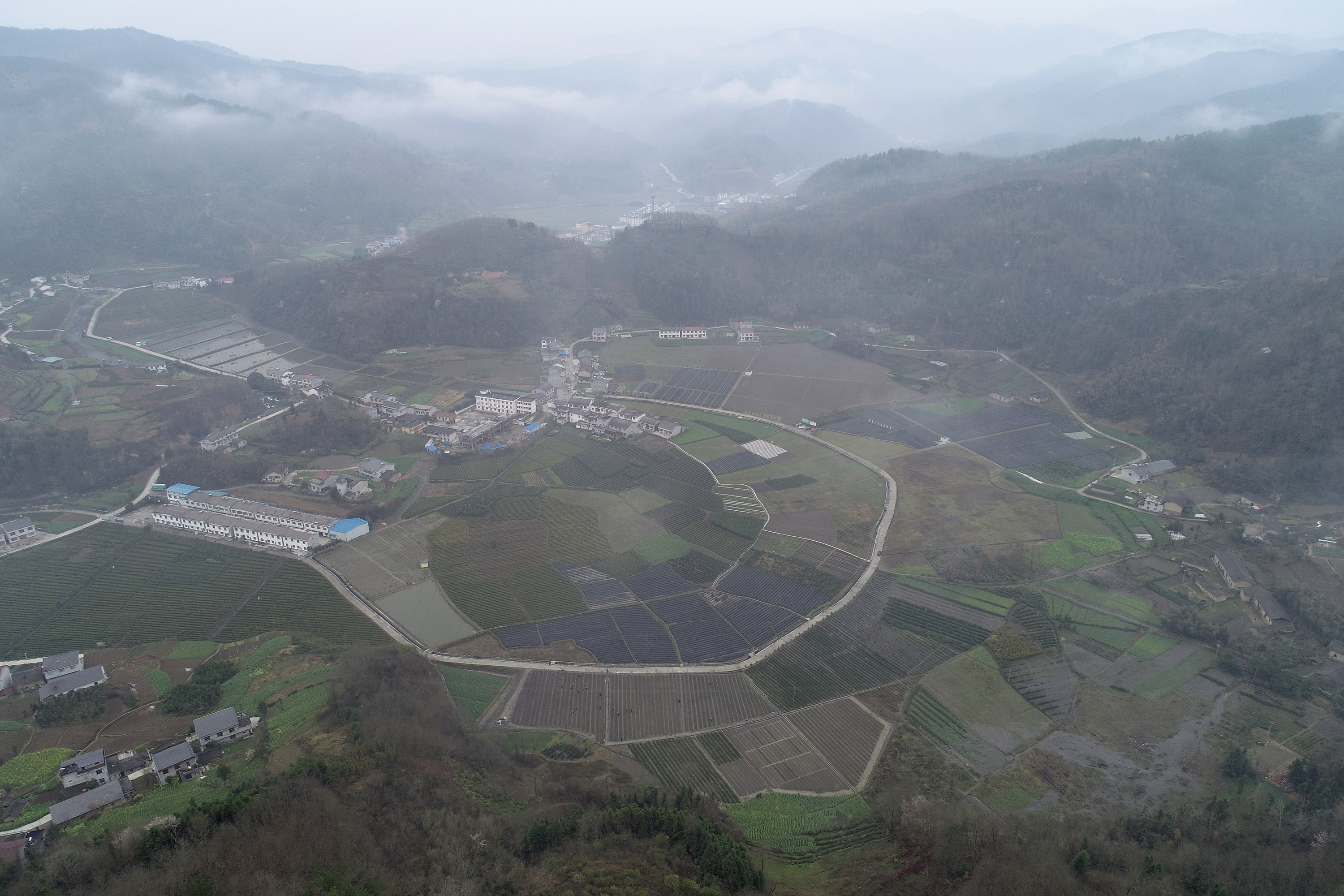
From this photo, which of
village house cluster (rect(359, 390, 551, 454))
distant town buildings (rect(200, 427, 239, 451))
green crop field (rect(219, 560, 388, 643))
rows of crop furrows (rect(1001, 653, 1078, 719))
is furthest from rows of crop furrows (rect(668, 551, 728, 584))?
distant town buildings (rect(200, 427, 239, 451))

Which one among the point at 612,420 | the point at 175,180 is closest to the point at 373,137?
the point at 175,180

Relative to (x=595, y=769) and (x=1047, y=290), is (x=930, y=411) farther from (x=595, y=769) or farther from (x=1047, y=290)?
(x=595, y=769)

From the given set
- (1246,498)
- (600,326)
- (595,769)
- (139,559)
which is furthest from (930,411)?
(139,559)

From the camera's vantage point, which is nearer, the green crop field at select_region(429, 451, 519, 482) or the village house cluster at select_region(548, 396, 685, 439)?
the green crop field at select_region(429, 451, 519, 482)

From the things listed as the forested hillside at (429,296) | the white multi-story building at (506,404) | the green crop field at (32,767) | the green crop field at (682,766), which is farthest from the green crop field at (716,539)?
the forested hillside at (429,296)

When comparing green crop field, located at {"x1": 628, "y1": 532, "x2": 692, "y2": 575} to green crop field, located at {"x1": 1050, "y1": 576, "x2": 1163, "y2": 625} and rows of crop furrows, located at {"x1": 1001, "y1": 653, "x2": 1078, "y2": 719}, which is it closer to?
rows of crop furrows, located at {"x1": 1001, "y1": 653, "x2": 1078, "y2": 719}

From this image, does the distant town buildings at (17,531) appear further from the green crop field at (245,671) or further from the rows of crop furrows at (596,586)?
the rows of crop furrows at (596,586)

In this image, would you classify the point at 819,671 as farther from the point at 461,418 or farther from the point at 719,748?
the point at 461,418
